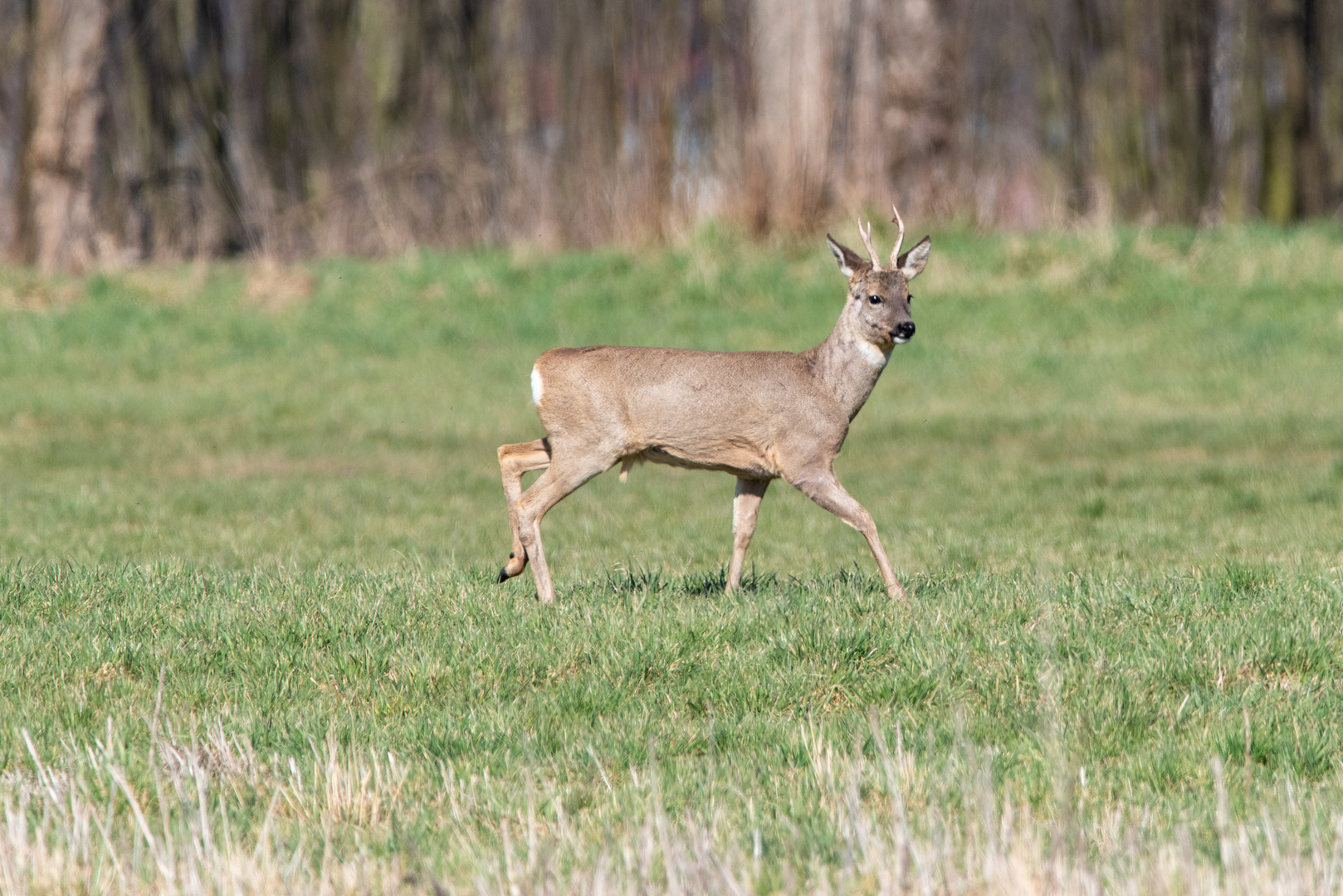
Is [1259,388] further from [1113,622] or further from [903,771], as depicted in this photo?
[903,771]

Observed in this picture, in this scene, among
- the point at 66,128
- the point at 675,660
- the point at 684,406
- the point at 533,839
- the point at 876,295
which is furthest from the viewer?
the point at 66,128

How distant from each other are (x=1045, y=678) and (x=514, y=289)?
12.8 metres

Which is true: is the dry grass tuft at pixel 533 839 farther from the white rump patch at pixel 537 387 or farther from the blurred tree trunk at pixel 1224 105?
the blurred tree trunk at pixel 1224 105

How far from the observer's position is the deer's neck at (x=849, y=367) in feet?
22.7

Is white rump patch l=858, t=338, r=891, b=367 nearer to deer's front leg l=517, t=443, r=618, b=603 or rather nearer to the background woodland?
deer's front leg l=517, t=443, r=618, b=603

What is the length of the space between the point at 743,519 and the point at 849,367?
804 mm

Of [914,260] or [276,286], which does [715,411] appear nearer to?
[914,260]

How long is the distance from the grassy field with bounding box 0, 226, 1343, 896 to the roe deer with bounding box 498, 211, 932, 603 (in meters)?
0.44

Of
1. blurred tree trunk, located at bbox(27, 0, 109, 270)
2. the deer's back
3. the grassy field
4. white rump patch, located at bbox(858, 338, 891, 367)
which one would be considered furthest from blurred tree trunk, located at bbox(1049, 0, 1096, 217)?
the deer's back

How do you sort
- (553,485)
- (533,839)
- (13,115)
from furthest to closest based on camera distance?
1. (13,115)
2. (553,485)
3. (533,839)

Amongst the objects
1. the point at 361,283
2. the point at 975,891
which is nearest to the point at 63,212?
the point at 361,283

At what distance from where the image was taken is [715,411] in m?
6.68

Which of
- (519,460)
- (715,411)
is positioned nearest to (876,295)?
(715,411)

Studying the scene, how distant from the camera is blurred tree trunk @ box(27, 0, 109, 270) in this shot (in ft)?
60.4
